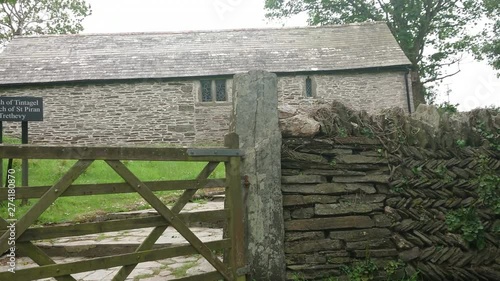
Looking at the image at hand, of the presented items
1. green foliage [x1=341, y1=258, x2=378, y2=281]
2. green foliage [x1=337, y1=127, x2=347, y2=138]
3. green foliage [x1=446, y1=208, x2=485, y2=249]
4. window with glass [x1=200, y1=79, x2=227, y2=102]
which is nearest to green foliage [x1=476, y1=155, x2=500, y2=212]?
green foliage [x1=446, y1=208, x2=485, y2=249]

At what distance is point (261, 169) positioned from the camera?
376 cm

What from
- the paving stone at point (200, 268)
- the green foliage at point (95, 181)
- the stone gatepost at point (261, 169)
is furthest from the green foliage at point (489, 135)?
the green foliage at point (95, 181)

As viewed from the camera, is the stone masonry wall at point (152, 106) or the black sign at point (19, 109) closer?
the black sign at point (19, 109)

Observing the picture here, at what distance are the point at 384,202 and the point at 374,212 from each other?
0.17m

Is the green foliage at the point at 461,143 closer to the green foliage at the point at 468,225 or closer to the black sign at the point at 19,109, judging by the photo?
the green foliage at the point at 468,225

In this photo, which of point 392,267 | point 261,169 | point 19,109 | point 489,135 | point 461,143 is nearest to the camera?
point 261,169

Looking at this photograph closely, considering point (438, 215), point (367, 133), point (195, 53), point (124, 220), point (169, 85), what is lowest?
point (438, 215)

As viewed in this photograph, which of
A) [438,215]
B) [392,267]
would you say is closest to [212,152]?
[392,267]

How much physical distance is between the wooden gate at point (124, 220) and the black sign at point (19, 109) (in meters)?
5.24

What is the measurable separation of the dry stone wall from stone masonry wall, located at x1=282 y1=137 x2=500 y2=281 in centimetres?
1

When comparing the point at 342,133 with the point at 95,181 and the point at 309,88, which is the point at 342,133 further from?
the point at 309,88

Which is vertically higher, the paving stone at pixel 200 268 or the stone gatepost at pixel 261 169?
the stone gatepost at pixel 261 169

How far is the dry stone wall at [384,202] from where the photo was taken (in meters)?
Result: 3.88

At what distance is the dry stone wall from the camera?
12.7 ft
